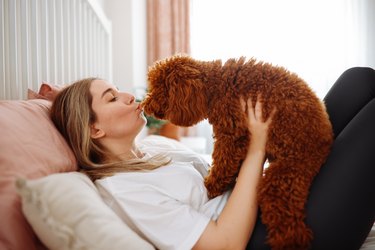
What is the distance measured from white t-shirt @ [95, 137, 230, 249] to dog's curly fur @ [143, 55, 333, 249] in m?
0.07

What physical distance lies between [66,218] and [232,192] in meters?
0.49

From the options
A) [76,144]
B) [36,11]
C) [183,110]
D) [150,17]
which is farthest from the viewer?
[150,17]

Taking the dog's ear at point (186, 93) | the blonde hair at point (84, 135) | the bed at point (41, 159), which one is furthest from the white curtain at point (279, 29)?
the dog's ear at point (186, 93)

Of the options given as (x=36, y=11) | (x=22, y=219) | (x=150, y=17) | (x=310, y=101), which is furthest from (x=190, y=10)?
(x=22, y=219)

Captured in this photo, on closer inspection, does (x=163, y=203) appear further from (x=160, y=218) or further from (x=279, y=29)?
(x=279, y=29)

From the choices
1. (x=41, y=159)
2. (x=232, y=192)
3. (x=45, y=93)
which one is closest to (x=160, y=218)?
(x=232, y=192)

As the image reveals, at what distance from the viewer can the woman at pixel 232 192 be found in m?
0.85

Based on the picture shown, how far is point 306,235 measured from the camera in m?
0.85

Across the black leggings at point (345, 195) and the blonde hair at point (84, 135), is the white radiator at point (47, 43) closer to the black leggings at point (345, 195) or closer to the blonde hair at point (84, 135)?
the blonde hair at point (84, 135)

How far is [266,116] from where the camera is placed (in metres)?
0.96

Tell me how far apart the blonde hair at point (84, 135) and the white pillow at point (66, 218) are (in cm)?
33

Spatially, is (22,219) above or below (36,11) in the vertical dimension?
below

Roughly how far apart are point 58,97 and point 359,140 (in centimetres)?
102

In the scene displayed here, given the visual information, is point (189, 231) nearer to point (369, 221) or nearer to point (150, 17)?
point (369, 221)
